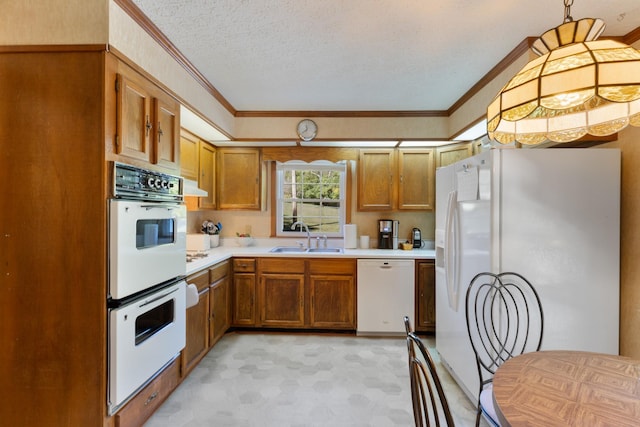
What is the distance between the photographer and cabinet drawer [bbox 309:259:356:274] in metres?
3.17

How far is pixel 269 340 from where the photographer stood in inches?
120

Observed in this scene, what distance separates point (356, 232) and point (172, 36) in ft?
8.73

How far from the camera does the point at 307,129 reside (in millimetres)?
3297

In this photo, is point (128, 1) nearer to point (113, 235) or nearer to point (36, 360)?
point (113, 235)

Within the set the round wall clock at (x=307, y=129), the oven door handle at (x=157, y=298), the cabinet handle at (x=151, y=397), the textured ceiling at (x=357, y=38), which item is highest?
the textured ceiling at (x=357, y=38)

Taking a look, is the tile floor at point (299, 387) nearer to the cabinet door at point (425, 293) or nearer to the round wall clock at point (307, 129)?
the cabinet door at point (425, 293)

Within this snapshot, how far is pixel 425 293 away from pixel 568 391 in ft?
7.25

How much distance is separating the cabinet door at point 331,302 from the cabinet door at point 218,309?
0.88m

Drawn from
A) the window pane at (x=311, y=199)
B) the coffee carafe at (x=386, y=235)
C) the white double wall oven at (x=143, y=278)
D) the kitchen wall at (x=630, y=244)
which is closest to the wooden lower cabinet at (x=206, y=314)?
the white double wall oven at (x=143, y=278)

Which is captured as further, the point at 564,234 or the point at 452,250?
the point at 452,250

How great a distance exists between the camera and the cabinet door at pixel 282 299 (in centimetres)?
320

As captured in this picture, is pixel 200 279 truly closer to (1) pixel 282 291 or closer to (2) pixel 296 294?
(1) pixel 282 291

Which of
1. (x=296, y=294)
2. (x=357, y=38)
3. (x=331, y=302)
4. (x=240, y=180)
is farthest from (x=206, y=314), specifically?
(x=357, y=38)

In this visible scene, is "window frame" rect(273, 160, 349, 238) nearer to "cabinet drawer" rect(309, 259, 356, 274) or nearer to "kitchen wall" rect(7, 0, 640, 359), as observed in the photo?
"cabinet drawer" rect(309, 259, 356, 274)
